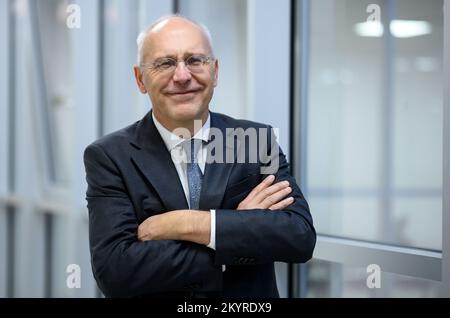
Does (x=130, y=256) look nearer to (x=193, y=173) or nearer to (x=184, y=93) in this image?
(x=193, y=173)

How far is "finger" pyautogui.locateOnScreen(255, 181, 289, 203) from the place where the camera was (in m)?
1.64

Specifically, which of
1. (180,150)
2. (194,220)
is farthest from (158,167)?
(194,220)

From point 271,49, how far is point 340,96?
1.08 feet

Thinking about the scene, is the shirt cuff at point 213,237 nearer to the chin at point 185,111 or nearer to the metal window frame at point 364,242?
the chin at point 185,111

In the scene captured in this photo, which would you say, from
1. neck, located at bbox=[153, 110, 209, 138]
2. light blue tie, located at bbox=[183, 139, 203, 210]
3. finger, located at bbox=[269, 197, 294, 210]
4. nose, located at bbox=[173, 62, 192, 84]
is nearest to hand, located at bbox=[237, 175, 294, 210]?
finger, located at bbox=[269, 197, 294, 210]

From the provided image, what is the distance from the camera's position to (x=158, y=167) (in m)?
1.63

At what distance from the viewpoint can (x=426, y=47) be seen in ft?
6.04

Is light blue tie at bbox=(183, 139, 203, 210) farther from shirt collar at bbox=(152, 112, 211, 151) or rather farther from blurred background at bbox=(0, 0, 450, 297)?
blurred background at bbox=(0, 0, 450, 297)

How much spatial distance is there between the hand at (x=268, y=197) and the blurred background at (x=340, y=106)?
458mm

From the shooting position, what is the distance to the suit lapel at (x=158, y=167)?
1.61 metres

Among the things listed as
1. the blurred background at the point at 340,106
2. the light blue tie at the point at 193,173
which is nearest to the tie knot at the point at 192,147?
the light blue tie at the point at 193,173

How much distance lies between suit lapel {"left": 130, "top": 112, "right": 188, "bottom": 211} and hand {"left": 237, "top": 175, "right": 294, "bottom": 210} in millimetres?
181

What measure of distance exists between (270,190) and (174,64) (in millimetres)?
445
